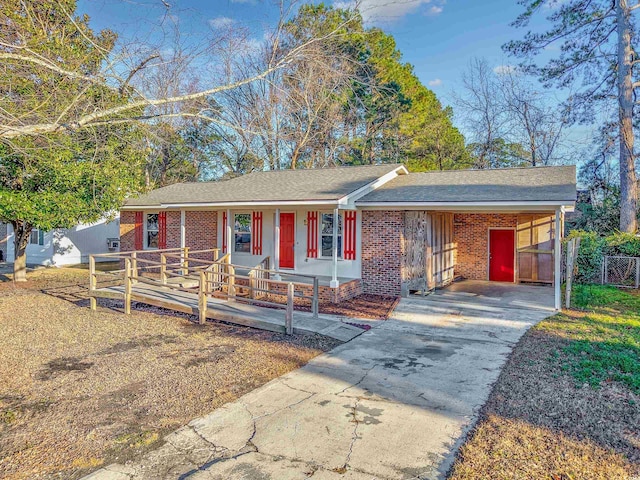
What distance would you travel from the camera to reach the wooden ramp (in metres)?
7.93

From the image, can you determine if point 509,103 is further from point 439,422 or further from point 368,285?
point 439,422

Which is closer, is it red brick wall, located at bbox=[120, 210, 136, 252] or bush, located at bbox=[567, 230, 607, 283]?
bush, located at bbox=[567, 230, 607, 283]

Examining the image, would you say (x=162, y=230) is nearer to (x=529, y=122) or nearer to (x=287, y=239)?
(x=287, y=239)

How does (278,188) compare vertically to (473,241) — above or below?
above

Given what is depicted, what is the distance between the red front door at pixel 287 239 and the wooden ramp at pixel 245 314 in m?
3.40

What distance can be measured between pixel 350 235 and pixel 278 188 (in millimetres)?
2944

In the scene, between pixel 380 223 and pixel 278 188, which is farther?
pixel 278 188

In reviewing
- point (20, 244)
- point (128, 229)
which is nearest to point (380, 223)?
point (128, 229)

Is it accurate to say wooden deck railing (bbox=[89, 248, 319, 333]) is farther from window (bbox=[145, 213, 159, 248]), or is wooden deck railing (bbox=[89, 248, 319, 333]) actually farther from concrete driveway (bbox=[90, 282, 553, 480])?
window (bbox=[145, 213, 159, 248])

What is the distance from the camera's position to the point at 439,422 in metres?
4.36

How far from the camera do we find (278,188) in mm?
13531

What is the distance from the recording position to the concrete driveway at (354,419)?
3.51m

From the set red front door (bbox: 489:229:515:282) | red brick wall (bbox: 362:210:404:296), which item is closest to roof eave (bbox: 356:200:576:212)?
red brick wall (bbox: 362:210:404:296)

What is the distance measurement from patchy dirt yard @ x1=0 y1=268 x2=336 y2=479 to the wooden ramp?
0.76 feet
